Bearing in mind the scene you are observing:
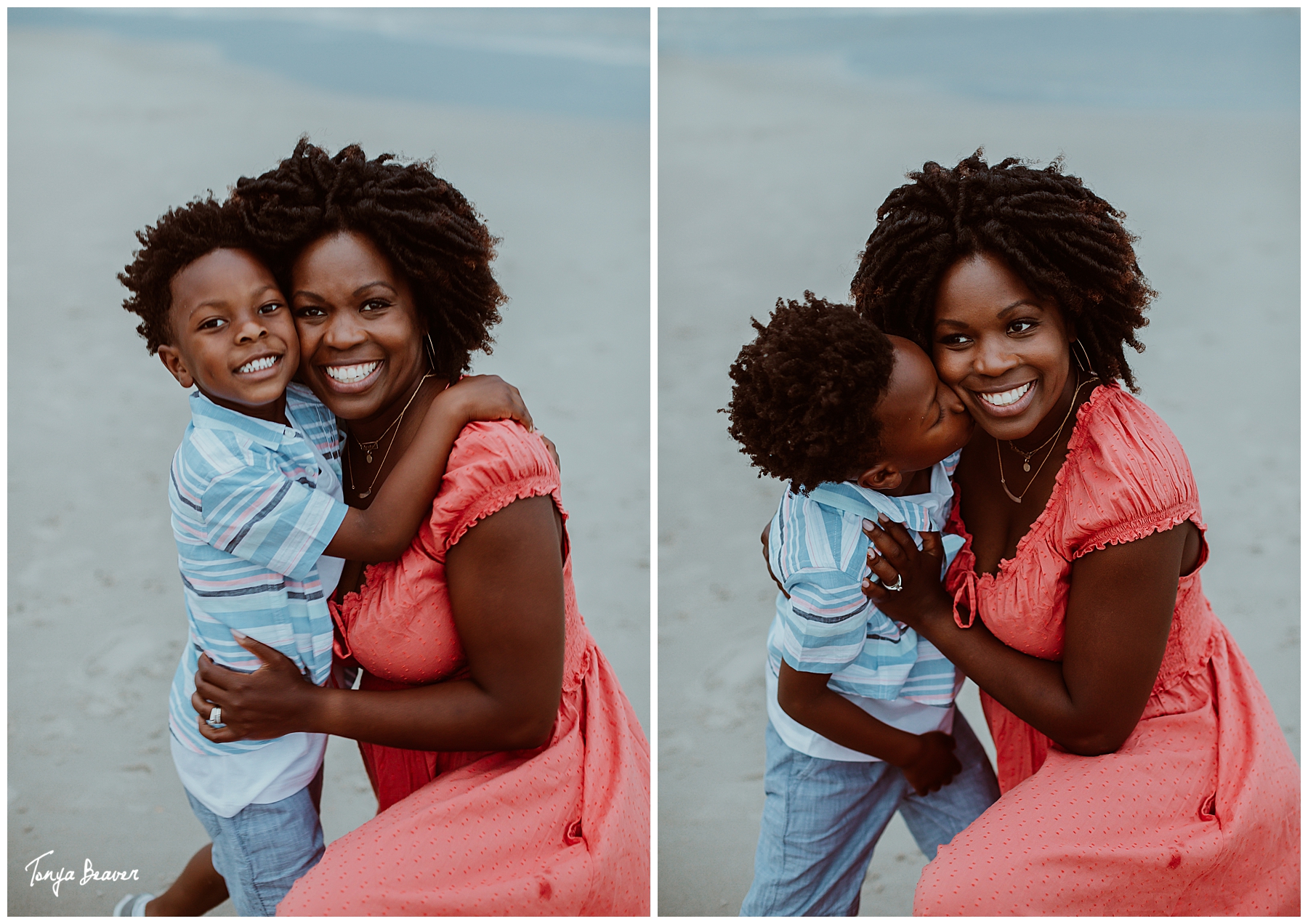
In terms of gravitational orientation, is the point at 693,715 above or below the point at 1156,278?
below

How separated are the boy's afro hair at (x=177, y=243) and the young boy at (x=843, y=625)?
35.1 inches

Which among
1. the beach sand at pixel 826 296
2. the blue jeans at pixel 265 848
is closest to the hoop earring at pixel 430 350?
the beach sand at pixel 826 296

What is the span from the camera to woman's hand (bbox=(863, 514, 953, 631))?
2035mm

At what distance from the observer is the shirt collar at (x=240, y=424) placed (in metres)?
1.96

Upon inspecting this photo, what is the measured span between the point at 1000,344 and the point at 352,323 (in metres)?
1.09

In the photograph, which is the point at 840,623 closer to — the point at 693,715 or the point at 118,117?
the point at 693,715

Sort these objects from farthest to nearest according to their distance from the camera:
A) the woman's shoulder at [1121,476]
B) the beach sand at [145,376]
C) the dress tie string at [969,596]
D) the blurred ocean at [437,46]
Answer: the beach sand at [145,376], the blurred ocean at [437,46], the dress tie string at [969,596], the woman's shoulder at [1121,476]

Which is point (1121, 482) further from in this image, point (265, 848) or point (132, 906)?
point (132, 906)

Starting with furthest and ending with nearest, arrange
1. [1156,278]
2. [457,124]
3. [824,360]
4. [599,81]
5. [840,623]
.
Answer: [1156,278]
[457,124]
[599,81]
[840,623]
[824,360]

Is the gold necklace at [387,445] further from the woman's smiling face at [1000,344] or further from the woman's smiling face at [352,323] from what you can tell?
the woman's smiling face at [1000,344]

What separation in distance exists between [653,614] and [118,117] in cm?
177

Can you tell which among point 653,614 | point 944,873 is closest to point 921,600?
point 944,873

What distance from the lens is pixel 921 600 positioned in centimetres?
209

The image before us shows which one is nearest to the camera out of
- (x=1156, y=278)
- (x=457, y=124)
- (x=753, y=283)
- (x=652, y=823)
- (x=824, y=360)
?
(x=824, y=360)
